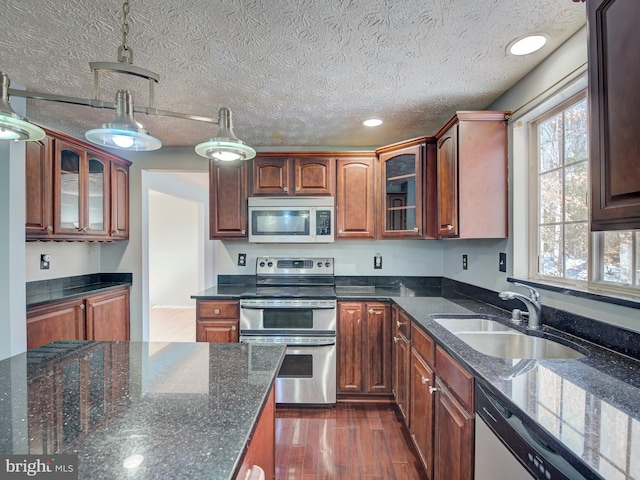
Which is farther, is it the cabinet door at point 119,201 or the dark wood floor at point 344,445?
the cabinet door at point 119,201

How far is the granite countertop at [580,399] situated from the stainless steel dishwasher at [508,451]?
0.17ft

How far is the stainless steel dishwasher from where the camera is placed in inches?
29.5

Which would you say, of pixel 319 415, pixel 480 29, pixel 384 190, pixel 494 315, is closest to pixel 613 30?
pixel 480 29

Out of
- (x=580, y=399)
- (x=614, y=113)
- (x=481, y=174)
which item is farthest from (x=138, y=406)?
(x=481, y=174)

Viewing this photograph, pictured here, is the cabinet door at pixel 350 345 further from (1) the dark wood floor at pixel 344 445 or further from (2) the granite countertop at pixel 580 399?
(2) the granite countertop at pixel 580 399

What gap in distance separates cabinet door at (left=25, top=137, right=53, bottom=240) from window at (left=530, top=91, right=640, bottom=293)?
3378 millimetres

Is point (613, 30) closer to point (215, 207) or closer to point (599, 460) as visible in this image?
point (599, 460)

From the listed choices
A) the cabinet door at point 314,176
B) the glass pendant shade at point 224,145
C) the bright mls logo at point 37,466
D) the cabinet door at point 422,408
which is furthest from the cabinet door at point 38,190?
the cabinet door at point 422,408

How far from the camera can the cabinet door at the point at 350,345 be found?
2605mm

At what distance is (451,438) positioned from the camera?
136 cm

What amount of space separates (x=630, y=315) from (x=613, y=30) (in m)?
1.01

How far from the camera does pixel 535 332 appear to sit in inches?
60.6

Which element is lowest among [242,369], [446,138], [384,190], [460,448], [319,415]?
[319,415]

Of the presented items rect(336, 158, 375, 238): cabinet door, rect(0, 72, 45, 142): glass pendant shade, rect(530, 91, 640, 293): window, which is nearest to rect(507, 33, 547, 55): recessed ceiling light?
rect(530, 91, 640, 293): window
